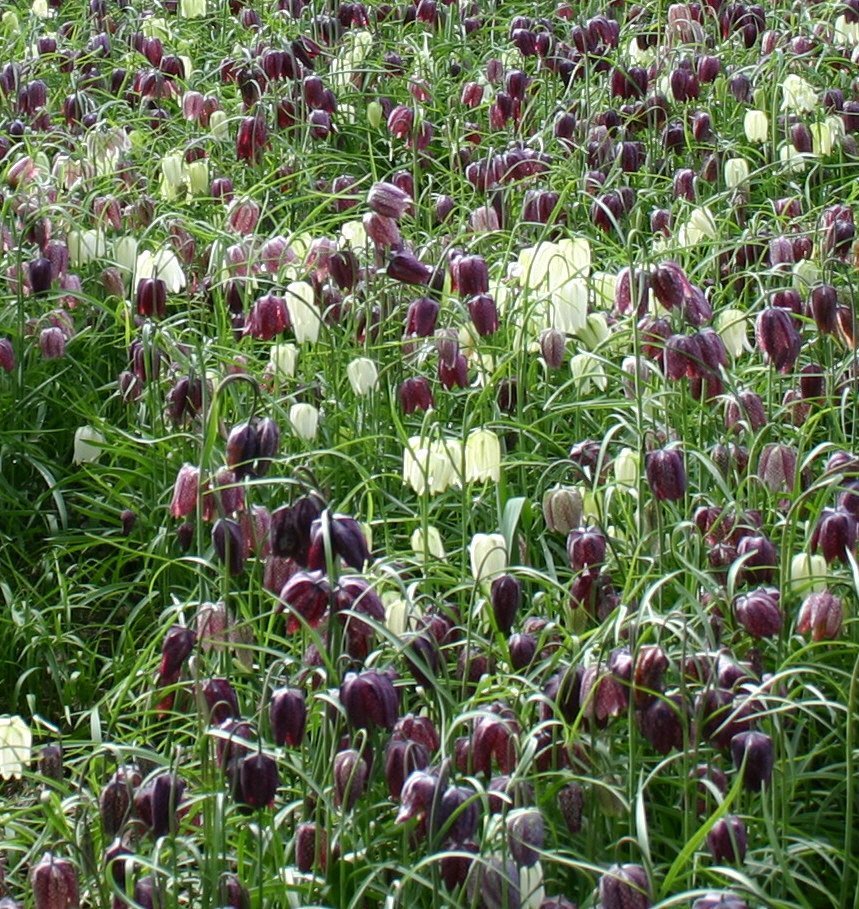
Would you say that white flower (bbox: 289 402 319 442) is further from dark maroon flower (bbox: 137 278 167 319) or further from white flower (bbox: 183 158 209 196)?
white flower (bbox: 183 158 209 196)

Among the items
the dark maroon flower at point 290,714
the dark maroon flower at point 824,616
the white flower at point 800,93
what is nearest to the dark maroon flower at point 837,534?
the dark maroon flower at point 824,616

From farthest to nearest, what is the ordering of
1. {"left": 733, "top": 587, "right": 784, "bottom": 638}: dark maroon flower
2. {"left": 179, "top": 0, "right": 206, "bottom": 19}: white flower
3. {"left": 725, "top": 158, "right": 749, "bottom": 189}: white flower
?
{"left": 179, "top": 0, "right": 206, "bottom": 19}: white flower, {"left": 725, "top": 158, "right": 749, "bottom": 189}: white flower, {"left": 733, "top": 587, "right": 784, "bottom": 638}: dark maroon flower

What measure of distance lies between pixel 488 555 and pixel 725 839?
28.6 inches

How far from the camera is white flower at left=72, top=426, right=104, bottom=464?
3.72 m

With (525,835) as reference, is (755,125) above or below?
above

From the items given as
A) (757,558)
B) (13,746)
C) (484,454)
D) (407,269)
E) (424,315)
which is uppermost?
(407,269)

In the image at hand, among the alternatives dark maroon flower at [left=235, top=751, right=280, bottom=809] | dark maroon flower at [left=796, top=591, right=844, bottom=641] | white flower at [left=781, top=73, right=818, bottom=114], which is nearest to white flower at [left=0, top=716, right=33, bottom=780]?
dark maroon flower at [left=235, top=751, right=280, bottom=809]

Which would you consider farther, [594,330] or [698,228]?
[698,228]

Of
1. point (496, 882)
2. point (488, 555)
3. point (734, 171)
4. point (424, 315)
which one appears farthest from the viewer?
point (734, 171)

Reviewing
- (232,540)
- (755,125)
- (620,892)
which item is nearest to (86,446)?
(232,540)

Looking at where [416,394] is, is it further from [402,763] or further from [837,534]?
[402,763]

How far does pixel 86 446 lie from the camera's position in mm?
3723

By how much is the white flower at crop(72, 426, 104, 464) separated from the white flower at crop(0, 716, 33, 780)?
117cm

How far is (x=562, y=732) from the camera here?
249cm
